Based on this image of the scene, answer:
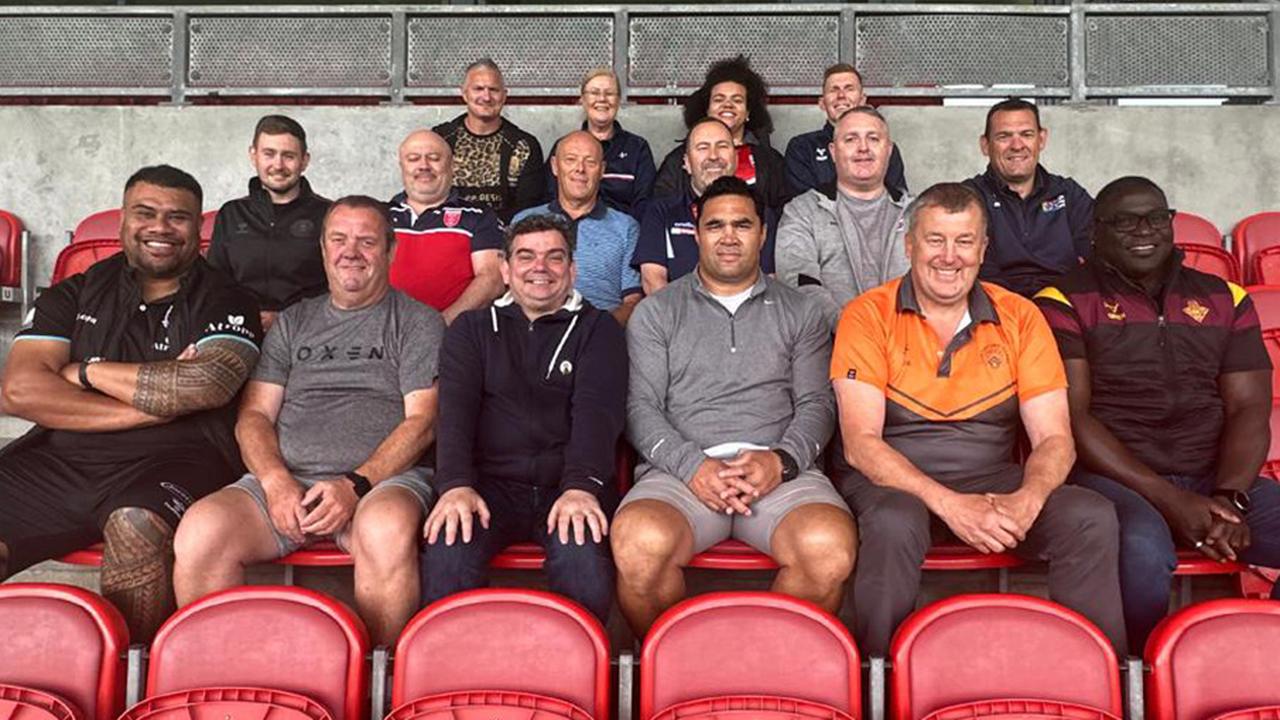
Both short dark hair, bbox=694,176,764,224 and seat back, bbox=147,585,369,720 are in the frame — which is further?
short dark hair, bbox=694,176,764,224

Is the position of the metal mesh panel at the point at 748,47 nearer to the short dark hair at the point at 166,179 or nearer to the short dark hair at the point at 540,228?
the short dark hair at the point at 540,228

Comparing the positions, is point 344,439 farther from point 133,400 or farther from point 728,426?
point 728,426

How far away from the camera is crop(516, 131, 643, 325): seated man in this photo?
4.07 metres

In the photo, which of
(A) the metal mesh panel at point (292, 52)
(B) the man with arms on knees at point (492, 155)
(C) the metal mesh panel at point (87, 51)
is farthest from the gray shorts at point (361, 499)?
(C) the metal mesh panel at point (87, 51)

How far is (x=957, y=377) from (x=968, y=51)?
3.69 m

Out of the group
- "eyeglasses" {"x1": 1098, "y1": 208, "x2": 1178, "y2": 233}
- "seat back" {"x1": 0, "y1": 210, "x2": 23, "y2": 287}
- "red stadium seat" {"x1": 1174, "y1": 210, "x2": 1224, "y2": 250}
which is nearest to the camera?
"eyeglasses" {"x1": 1098, "y1": 208, "x2": 1178, "y2": 233}

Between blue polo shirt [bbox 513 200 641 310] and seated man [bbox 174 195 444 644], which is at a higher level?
blue polo shirt [bbox 513 200 641 310]

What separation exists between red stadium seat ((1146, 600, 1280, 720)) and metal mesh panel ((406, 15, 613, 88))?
4.62 metres

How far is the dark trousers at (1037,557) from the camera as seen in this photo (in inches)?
95.0

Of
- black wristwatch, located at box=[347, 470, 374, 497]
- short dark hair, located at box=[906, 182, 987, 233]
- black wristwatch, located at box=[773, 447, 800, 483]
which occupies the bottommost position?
black wristwatch, located at box=[347, 470, 374, 497]

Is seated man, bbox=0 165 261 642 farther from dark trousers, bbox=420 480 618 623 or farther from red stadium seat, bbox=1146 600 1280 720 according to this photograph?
red stadium seat, bbox=1146 600 1280 720

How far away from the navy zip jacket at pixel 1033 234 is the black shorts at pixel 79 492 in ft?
8.59

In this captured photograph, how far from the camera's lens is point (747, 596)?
211 cm

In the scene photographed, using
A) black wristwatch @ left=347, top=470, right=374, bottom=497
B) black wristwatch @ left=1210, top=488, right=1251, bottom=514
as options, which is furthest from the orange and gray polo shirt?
black wristwatch @ left=347, top=470, right=374, bottom=497
